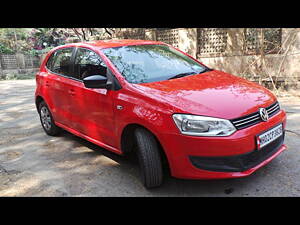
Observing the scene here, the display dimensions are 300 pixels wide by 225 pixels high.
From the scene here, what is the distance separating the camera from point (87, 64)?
155 inches

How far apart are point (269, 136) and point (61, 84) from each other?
303 centimetres

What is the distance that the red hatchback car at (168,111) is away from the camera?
8.45 ft

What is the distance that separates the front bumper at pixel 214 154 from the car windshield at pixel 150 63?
1.00 metres

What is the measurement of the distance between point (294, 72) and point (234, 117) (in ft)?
20.0

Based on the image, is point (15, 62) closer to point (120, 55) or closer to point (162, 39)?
point (162, 39)

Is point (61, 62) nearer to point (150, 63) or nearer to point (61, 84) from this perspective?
point (61, 84)

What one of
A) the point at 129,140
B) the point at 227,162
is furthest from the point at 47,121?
the point at 227,162

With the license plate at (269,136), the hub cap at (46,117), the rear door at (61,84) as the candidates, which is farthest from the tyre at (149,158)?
the hub cap at (46,117)

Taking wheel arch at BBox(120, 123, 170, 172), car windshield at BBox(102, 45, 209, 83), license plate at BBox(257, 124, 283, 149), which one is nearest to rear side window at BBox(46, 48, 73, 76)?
car windshield at BBox(102, 45, 209, 83)

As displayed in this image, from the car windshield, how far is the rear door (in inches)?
35.2

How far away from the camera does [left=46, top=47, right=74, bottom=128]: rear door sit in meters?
4.23

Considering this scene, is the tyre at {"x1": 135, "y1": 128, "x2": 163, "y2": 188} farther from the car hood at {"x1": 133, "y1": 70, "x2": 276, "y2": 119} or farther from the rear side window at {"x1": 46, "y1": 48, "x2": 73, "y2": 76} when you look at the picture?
the rear side window at {"x1": 46, "y1": 48, "x2": 73, "y2": 76}

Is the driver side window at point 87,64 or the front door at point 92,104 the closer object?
the front door at point 92,104

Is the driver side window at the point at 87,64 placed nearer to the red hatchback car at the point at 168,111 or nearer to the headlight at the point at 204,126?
the red hatchback car at the point at 168,111
